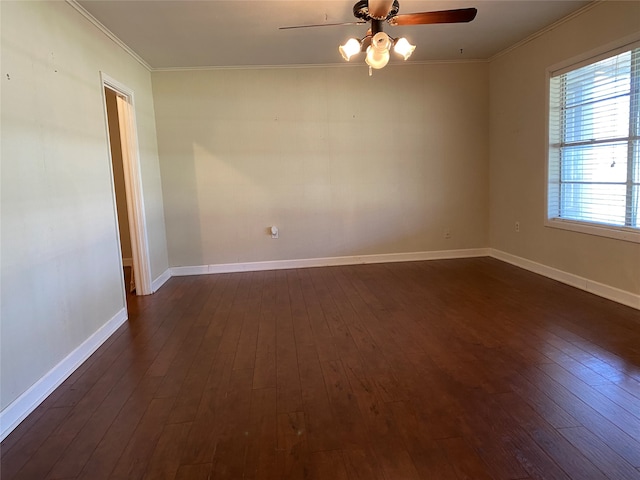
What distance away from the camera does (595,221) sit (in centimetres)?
399

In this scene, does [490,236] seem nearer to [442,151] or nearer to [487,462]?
[442,151]

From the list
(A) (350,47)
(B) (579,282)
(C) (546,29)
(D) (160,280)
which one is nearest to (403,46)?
(A) (350,47)

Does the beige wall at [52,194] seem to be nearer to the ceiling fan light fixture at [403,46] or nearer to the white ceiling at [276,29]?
the white ceiling at [276,29]

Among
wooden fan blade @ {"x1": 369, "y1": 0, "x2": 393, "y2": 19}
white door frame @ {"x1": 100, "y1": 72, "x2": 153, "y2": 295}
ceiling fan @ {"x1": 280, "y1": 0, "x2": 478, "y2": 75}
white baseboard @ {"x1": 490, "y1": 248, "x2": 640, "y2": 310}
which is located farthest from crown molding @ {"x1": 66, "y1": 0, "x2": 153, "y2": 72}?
white baseboard @ {"x1": 490, "y1": 248, "x2": 640, "y2": 310}

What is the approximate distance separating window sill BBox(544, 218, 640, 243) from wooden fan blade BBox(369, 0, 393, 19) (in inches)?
110

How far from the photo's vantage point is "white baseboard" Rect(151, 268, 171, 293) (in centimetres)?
476

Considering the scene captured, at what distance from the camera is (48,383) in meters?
2.51

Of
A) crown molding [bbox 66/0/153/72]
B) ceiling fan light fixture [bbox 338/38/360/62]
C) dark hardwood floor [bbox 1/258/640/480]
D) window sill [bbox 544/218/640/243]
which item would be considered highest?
crown molding [bbox 66/0/153/72]

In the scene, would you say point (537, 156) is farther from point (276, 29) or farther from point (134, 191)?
point (134, 191)

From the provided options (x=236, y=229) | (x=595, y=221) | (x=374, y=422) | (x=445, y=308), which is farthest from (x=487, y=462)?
(x=236, y=229)

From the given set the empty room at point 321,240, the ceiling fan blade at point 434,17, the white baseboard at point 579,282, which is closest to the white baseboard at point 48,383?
the empty room at point 321,240

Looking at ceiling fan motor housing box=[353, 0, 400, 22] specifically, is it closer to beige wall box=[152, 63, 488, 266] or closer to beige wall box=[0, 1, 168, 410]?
beige wall box=[0, 1, 168, 410]

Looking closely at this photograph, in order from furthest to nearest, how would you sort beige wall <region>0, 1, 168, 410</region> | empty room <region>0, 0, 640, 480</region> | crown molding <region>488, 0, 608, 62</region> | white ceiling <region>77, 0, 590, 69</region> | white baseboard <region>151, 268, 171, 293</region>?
white baseboard <region>151, 268, 171, 293</region>, crown molding <region>488, 0, 608, 62</region>, white ceiling <region>77, 0, 590, 69</region>, beige wall <region>0, 1, 168, 410</region>, empty room <region>0, 0, 640, 480</region>

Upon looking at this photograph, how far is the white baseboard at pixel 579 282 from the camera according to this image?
3.58m
